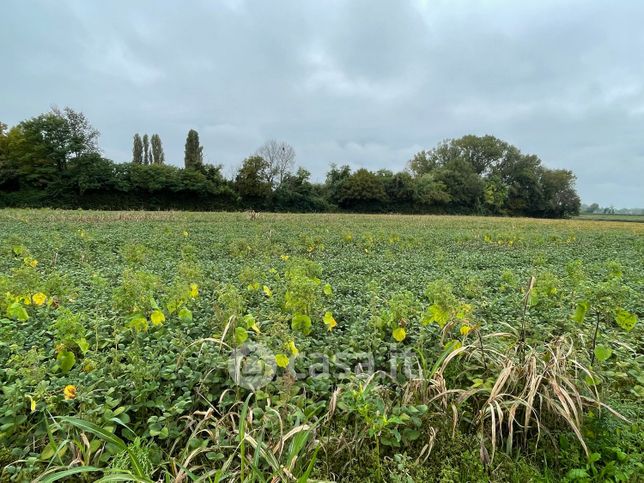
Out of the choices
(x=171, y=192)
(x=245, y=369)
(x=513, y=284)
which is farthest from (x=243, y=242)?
(x=171, y=192)

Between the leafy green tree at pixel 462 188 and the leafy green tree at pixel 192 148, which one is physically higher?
the leafy green tree at pixel 192 148

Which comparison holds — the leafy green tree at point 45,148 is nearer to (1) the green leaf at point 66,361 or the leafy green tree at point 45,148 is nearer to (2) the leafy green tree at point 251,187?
(2) the leafy green tree at point 251,187

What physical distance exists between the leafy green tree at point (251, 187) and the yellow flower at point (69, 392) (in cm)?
4029

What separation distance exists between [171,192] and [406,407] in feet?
132

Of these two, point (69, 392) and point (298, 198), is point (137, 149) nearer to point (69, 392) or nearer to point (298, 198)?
point (298, 198)

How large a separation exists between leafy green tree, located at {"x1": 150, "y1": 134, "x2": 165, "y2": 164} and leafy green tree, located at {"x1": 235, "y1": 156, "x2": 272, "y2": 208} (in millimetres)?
19284

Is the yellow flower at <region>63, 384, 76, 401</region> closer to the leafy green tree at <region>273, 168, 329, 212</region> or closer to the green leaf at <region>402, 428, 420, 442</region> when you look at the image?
the green leaf at <region>402, 428, 420, 442</region>

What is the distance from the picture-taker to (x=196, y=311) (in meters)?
3.31

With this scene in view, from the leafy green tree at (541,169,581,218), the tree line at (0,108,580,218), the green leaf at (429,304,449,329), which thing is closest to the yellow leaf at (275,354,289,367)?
the green leaf at (429,304,449,329)

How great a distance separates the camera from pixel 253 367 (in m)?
2.19

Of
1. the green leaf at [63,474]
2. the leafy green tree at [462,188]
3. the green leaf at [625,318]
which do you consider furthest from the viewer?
A: the leafy green tree at [462,188]

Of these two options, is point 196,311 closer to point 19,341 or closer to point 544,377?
point 19,341

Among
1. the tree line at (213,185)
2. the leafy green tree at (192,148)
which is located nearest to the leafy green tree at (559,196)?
the tree line at (213,185)

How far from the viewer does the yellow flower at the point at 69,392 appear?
72.5 inches
